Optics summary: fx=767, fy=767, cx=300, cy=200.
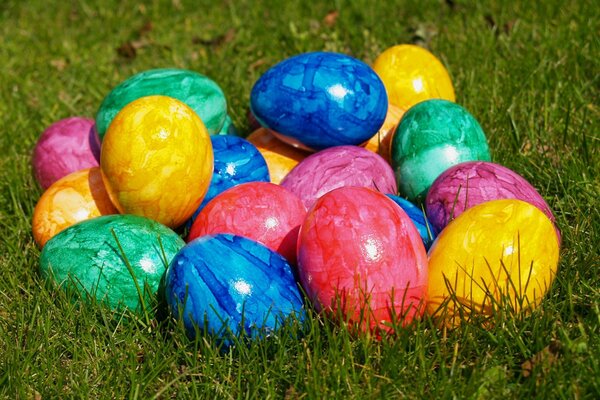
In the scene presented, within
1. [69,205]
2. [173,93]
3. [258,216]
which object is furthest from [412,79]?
[69,205]

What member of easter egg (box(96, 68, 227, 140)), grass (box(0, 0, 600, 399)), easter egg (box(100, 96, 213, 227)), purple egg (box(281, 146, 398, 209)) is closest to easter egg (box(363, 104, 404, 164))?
purple egg (box(281, 146, 398, 209))

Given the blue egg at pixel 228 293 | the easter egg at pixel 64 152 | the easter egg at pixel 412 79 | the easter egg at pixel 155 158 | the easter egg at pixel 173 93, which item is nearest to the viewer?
the blue egg at pixel 228 293

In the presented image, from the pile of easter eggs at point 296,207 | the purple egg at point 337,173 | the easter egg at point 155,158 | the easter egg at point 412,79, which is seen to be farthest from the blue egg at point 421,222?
the easter egg at point 412,79

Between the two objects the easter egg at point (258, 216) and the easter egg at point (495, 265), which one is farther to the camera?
the easter egg at point (258, 216)

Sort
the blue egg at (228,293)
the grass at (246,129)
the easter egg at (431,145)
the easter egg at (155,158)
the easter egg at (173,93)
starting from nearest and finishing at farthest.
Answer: the grass at (246,129), the blue egg at (228,293), the easter egg at (155,158), the easter egg at (431,145), the easter egg at (173,93)

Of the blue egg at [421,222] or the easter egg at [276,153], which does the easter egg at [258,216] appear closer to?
the blue egg at [421,222]

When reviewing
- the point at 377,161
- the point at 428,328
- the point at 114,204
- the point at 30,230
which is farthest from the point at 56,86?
the point at 428,328

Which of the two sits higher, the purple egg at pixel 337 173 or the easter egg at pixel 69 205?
the purple egg at pixel 337 173

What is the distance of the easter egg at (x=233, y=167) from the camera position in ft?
9.98

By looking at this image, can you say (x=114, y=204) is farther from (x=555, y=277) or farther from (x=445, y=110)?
(x=555, y=277)

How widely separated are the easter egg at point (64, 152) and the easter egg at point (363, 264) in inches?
55.7

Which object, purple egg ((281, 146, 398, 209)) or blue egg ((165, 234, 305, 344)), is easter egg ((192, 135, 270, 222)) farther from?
blue egg ((165, 234, 305, 344))

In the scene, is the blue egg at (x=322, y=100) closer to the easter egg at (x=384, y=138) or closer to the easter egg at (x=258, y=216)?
the easter egg at (x=384, y=138)

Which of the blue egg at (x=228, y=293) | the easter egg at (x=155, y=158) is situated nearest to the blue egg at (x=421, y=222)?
the blue egg at (x=228, y=293)
